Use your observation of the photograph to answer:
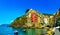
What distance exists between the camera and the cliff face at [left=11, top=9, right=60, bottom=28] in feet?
20.6

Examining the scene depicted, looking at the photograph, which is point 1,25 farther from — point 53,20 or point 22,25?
point 53,20

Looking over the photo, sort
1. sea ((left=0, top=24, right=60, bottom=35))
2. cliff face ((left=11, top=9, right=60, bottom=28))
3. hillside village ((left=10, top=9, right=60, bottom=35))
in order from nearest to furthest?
sea ((left=0, top=24, right=60, bottom=35)), hillside village ((left=10, top=9, right=60, bottom=35)), cliff face ((left=11, top=9, right=60, bottom=28))

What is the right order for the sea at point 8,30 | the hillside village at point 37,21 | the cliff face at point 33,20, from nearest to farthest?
the sea at point 8,30 < the hillside village at point 37,21 < the cliff face at point 33,20

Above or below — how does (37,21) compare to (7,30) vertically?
above

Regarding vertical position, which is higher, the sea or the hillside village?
the hillside village

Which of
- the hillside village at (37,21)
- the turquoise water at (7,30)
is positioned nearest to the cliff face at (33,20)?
the hillside village at (37,21)

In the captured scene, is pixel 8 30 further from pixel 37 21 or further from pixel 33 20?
pixel 37 21

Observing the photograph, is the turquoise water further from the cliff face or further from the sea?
the cliff face

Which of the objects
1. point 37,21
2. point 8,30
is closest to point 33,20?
point 37,21

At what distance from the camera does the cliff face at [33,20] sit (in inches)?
247

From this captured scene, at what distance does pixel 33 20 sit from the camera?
660 cm

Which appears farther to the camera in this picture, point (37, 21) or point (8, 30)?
point (37, 21)

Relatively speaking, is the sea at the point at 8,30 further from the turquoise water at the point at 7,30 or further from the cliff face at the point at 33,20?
the cliff face at the point at 33,20

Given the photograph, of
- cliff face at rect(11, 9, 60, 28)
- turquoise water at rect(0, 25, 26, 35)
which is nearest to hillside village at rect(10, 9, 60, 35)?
cliff face at rect(11, 9, 60, 28)
